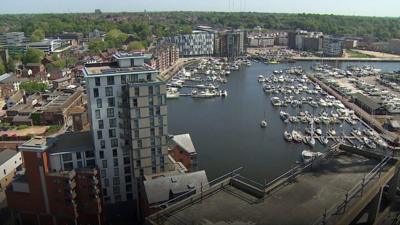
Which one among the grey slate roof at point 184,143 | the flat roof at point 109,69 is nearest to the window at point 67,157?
the flat roof at point 109,69

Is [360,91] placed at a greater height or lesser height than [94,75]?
lesser

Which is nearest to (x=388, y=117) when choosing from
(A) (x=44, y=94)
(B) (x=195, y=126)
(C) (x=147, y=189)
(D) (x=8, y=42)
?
(B) (x=195, y=126)

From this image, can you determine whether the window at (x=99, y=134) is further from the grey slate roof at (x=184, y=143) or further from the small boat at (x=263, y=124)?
the small boat at (x=263, y=124)

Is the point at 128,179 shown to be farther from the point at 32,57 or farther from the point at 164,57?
the point at 32,57

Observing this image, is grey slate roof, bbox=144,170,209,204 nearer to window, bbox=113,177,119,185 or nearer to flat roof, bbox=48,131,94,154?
window, bbox=113,177,119,185

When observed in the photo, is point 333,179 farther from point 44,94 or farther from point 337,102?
point 44,94

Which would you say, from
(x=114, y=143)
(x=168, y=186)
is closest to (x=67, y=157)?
(x=114, y=143)

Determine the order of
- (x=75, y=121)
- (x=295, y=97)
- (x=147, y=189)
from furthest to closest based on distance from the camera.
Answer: (x=295, y=97), (x=75, y=121), (x=147, y=189)
